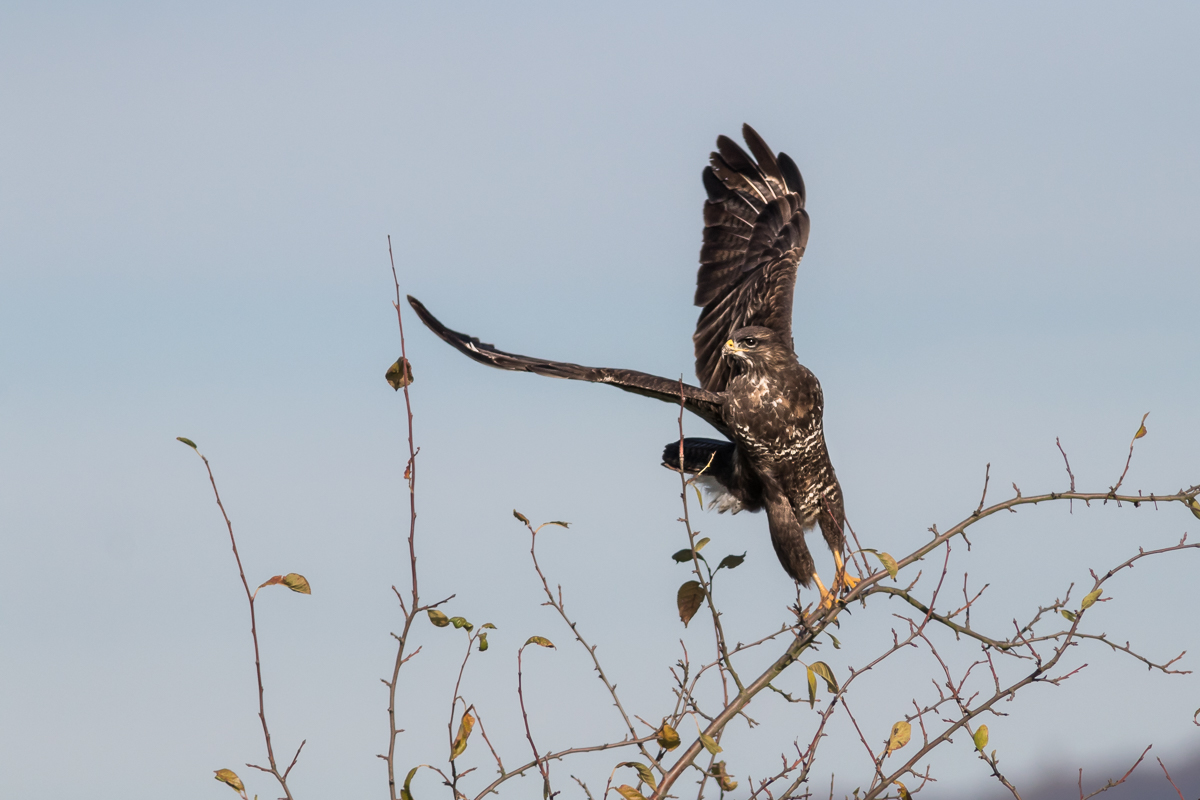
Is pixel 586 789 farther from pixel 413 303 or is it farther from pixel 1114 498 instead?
pixel 413 303

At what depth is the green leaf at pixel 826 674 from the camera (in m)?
3.95

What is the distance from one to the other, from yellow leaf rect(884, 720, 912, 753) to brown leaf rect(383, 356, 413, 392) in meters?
2.06

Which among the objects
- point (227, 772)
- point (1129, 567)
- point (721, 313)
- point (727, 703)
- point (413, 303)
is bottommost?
point (227, 772)

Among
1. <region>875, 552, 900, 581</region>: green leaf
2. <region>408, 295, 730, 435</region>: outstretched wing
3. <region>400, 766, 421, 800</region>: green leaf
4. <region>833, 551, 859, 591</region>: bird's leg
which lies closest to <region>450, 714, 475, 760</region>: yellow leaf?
<region>400, 766, 421, 800</region>: green leaf

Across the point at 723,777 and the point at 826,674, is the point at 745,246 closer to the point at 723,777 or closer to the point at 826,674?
the point at 826,674

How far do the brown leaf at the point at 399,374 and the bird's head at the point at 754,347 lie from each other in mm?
3509

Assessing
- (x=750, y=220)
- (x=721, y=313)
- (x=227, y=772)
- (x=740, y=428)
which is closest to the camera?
(x=227, y=772)

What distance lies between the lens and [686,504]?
3.74 metres

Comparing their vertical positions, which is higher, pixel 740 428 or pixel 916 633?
pixel 740 428

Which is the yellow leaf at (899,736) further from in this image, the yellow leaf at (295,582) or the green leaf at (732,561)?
the yellow leaf at (295,582)

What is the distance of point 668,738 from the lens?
346cm

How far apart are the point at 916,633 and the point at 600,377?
2.38 metres

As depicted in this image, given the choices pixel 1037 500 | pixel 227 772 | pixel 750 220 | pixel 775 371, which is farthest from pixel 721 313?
pixel 227 772

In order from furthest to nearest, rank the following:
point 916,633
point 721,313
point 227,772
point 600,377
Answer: point 721,313 → point 600,377 → point 916,633 → point 227,772
